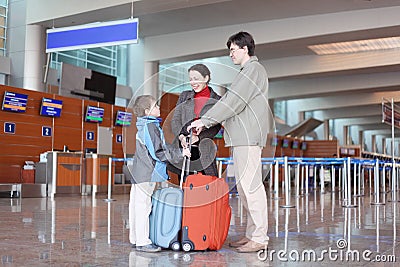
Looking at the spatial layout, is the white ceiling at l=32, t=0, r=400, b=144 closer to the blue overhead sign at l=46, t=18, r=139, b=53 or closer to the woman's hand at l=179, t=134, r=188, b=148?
the blue overhead sign at l=46, t=18, r=139, b=53

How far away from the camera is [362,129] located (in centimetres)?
3875

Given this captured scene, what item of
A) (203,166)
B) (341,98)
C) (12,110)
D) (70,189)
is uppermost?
(341,98)

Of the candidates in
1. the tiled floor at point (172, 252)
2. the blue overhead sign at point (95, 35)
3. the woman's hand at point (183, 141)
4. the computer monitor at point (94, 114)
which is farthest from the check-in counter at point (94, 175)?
the woman's hand at point (183, 141)

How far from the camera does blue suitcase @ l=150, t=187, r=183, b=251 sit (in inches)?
119

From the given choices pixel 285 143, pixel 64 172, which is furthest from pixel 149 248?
pixel 285 143

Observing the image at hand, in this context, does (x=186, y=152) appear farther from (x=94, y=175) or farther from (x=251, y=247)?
(x=94, y=175)

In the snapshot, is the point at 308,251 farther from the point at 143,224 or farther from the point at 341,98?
the point at 341,98

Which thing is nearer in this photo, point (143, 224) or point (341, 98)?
point (143, 224)

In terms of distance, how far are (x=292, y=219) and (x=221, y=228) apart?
7.71ft

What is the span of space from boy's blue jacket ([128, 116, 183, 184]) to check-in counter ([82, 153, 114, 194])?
8329 millimetres

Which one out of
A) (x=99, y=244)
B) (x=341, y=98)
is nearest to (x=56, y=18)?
(x=99, y=244)

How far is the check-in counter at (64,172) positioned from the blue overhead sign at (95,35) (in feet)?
7.37

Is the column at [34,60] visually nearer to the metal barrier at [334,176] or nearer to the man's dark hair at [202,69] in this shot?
the metal barrier at [334,176]

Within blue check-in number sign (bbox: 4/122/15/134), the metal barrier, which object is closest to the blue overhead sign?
blue check-in number sign (bbox: 4/122/15/134)
